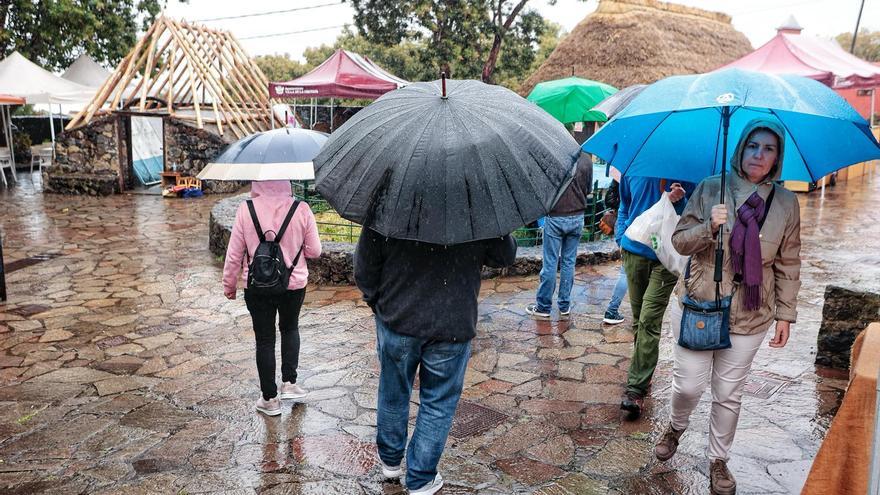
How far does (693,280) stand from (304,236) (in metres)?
2.28

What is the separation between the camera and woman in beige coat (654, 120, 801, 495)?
10.4 feet

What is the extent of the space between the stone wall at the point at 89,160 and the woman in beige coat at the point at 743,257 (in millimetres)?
14989

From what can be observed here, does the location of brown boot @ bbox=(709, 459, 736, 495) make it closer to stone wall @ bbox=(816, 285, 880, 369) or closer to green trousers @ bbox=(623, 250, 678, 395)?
green trousers @ bbox=(623, 250, 678, 395)

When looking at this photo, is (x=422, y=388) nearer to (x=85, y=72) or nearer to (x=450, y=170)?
(x=450, y=170)

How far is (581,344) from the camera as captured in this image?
19.1ft

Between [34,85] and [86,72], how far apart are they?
3.86m

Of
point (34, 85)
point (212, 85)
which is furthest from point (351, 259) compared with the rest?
point (34, 85)

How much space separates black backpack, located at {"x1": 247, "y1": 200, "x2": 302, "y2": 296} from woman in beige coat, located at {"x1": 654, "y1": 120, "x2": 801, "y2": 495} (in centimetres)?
225

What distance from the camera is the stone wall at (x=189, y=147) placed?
15641 mm

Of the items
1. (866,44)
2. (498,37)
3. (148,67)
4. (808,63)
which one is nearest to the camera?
(808,63)

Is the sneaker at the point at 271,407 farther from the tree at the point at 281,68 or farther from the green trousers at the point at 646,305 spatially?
the tree at the point at 281,68

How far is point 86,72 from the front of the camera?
19.8 metres

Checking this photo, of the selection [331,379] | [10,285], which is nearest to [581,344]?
[331,379]

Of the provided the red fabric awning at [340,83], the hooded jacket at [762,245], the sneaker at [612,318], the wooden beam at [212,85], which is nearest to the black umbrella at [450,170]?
the hooded jacket at [762,245]
